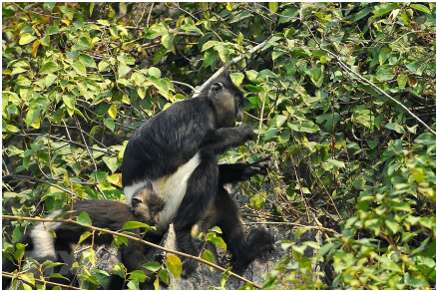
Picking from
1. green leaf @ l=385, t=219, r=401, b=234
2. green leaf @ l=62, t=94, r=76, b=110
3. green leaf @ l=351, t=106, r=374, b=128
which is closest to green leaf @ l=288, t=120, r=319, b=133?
green leaf @ l=351, t=106, r=374, b=128

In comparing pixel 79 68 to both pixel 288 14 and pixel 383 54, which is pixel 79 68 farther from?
pixel 383 54

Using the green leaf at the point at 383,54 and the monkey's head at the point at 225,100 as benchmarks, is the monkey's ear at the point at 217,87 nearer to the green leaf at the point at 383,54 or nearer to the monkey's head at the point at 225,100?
the monkey's head at the point at 225,100

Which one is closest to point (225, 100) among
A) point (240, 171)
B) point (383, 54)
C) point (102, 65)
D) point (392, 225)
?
point (240, 171)

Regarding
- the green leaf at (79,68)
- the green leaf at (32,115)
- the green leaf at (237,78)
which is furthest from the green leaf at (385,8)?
the green leaf at (32,115)

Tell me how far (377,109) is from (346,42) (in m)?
0.51

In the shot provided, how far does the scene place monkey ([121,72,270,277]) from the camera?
5.59 meters

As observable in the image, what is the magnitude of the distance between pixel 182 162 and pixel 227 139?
28cm

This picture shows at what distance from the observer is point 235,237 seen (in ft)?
19.0

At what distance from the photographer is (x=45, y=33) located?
20.8 feet

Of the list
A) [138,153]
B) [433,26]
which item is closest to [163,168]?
[138,153]

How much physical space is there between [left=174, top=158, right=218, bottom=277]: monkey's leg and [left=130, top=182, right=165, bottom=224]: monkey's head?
118 millimetres

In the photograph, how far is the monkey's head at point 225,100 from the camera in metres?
5.97

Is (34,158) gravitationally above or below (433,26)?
below

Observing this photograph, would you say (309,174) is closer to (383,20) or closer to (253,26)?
(383,20)
